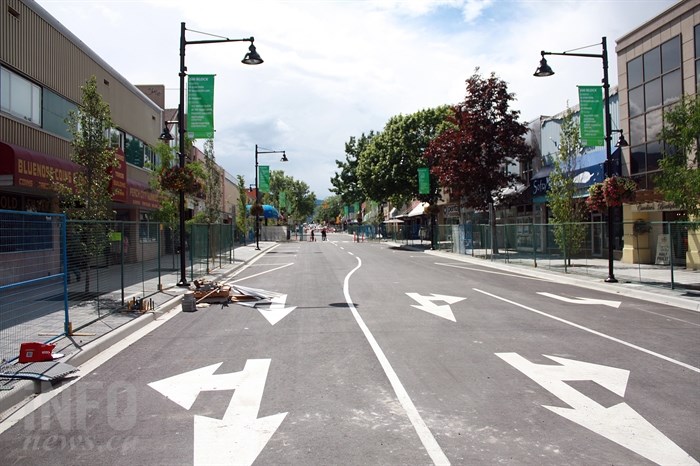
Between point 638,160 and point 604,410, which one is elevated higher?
point 638,160

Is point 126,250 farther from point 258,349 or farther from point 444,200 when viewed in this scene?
point 444,200

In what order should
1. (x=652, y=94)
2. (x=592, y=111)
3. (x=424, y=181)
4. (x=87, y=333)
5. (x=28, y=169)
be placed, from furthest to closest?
(x=424, y=181) < (x=652, y=94) < (x=592, y=111) < (x=28, y=169) < (x=87, y=333)

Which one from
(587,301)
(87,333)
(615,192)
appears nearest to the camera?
(87,333)

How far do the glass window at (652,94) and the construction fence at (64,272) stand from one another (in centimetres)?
2048

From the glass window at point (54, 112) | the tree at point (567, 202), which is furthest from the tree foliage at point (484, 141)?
the glass window at point (54, 112)

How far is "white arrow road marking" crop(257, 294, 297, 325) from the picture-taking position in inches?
432

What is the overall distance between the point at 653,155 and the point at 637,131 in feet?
5.27

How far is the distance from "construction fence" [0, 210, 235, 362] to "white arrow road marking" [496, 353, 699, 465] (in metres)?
7.09

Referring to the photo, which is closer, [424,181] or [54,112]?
[54,112]

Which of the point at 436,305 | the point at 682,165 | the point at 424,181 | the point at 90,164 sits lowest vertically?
the point at 436,305

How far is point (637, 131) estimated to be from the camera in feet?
75.7

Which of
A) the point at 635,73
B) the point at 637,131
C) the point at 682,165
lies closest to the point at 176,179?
the point at 682,165

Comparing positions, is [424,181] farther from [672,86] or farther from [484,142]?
[672,86]

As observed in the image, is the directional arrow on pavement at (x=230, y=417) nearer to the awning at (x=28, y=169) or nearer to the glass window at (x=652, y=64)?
the awning at (x=28, y=169)
